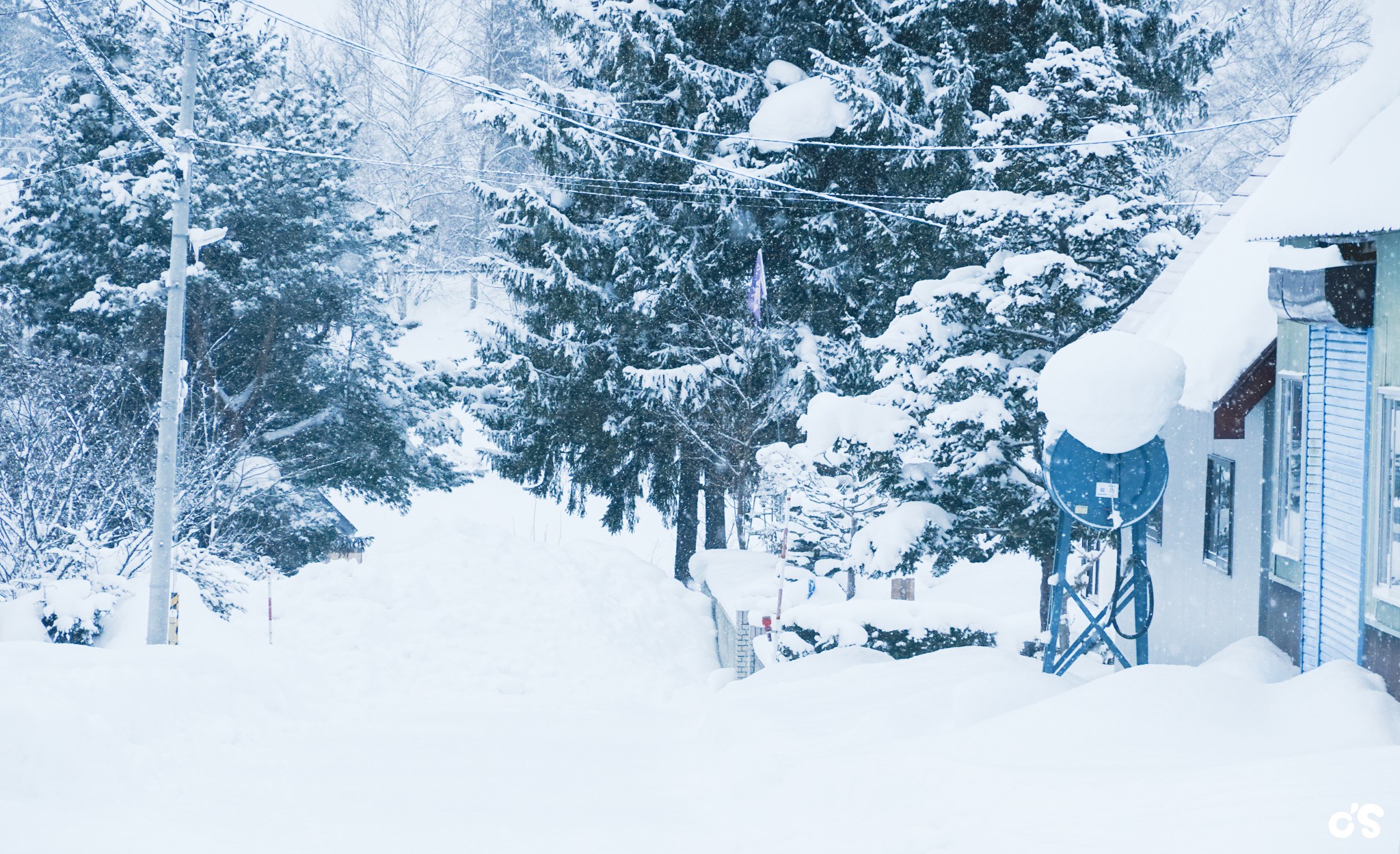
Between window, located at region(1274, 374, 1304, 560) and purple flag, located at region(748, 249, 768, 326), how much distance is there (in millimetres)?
10585

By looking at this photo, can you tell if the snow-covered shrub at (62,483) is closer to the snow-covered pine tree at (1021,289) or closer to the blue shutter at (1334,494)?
the snow-covered pine tree at (1021,289)

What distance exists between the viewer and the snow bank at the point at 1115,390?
9.02m

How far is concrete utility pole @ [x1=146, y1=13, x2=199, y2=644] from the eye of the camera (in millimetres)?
13500

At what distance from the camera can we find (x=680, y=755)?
33.2ft

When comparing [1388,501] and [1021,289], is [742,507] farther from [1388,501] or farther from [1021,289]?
[1388,501]

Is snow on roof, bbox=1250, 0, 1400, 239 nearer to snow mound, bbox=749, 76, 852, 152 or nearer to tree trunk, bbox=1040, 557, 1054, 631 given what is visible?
tree trunk, bbox=1040, 557, 1054, 631

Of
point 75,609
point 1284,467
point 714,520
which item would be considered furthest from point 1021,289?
point 714,520

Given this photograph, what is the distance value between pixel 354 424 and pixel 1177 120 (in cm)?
1593

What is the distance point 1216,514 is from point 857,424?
4046 millimetres

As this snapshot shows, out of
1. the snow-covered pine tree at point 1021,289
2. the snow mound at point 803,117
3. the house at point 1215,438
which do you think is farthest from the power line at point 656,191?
the house at point 1215,438

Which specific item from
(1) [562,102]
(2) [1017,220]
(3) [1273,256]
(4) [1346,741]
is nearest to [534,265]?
(1) [562,102]

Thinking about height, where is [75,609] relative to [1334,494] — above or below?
below

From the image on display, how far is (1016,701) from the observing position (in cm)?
872

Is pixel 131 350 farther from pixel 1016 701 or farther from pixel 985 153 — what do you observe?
pixel 1016 701
